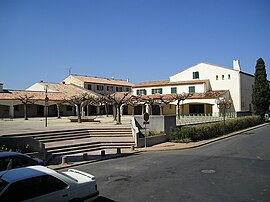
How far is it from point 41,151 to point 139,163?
528cm

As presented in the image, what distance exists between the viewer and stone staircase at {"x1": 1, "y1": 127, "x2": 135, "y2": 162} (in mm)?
16938

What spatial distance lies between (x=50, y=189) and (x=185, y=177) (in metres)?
6.11

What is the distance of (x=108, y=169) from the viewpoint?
12703 mm

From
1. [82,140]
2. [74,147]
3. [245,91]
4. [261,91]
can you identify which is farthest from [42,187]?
[245,91]

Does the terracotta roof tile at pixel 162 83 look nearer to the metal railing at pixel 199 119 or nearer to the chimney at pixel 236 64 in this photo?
the chimney at pixel 236 64

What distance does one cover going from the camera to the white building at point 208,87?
161 feet

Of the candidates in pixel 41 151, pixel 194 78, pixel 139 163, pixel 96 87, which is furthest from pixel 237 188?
pixel 96 87

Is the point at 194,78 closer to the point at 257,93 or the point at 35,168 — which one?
the point at 257,93

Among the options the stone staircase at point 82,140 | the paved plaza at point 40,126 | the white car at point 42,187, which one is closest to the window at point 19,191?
the white car at point 42,187

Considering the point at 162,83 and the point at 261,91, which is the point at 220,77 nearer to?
the point at 261,91

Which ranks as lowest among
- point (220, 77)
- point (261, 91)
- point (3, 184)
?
point (3, 184)

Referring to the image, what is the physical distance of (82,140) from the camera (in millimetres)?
19812

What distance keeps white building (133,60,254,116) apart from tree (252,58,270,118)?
4.01 meters

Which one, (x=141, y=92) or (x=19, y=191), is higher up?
(x=141, y=92)
